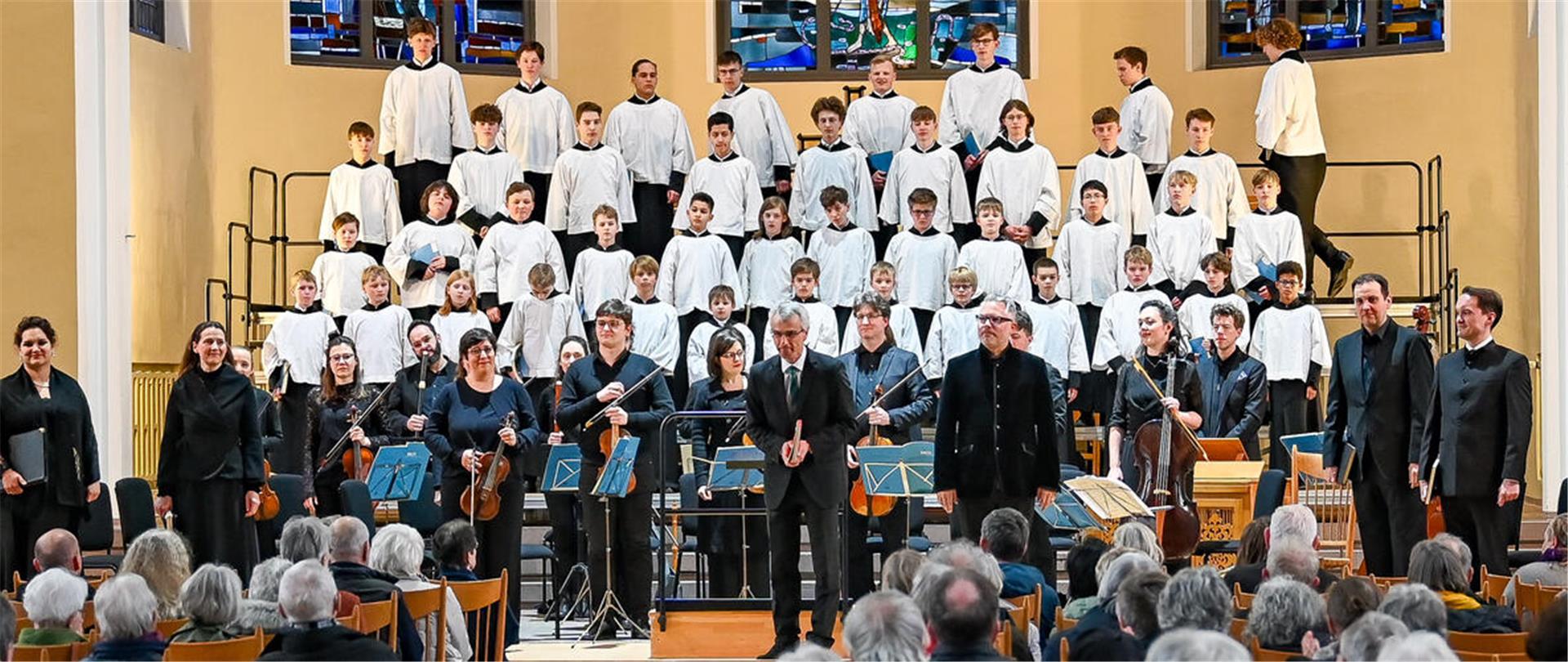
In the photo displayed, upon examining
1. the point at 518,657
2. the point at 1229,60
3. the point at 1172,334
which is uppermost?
the point at 1229,60

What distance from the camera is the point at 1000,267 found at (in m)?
13.1

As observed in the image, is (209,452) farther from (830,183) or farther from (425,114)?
(425,114)

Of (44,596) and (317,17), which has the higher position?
(317,17)

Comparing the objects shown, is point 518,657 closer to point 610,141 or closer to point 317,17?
point 610,141

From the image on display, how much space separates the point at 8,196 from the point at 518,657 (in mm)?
5419

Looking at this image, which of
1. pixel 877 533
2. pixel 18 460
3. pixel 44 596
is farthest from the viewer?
pixel 877 533

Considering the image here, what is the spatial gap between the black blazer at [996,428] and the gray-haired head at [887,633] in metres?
4.19

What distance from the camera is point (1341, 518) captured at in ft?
37.1

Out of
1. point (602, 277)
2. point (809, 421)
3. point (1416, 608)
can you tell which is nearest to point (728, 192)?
point (602, 277)

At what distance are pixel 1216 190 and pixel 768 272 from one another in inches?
126

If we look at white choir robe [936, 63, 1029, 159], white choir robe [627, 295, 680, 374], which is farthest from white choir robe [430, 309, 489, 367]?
white choir robe [936, 63, 1029, 159]

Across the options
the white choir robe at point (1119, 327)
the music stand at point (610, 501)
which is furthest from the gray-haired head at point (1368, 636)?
the white choir robe at point (1119, 327)

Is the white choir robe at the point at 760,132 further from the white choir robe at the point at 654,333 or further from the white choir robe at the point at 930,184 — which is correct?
the white choir robe at the point at 654,333

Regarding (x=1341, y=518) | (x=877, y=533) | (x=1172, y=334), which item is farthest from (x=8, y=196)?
(x=1341, y=518)
